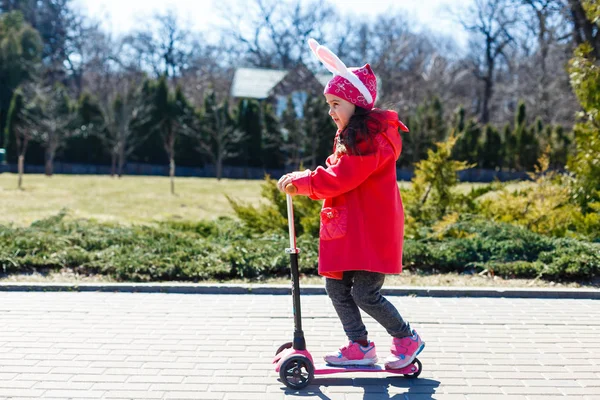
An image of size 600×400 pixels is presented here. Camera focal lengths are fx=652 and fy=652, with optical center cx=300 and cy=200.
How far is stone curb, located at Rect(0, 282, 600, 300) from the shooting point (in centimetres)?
609

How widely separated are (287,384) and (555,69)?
154 ft

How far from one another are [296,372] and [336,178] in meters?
1.14

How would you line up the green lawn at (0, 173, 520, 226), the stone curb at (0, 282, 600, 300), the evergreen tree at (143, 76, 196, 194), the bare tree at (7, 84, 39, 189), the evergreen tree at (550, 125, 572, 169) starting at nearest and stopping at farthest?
the stone curb at (0, 282, 600, 300), the green lawn at (0, 173, 520, 226), the evergreen tree at (550, 125, 572, 169), the bare tree at (7, 84, 39, 189), the evergreen tree at (143, 76, 196, 194)

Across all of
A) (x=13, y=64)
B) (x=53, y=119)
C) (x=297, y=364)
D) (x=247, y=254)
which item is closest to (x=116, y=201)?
(x=247, y=254)

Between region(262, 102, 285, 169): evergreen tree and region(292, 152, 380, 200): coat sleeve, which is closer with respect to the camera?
region(292, 152, 380, 200): coat sleeve

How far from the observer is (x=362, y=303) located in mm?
3834

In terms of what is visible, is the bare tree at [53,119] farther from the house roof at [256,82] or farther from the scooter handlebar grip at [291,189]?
the scooter handlebar grip at [291,189]

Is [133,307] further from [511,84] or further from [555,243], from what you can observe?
[511,84]

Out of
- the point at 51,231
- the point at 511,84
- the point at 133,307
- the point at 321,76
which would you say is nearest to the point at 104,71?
the point at 321,76

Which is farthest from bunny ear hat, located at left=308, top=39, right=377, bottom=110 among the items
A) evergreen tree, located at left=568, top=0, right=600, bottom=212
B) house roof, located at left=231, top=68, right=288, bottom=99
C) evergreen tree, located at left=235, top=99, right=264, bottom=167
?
house roof, located at left=231, top=68, right=288, bottom=99

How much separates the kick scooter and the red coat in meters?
0.19

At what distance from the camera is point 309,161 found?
3259 centimetres

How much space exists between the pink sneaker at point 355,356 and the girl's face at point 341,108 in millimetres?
1334

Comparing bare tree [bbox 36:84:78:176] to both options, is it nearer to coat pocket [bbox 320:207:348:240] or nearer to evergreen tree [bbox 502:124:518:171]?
evergreen tree [bbox 502:124:518:171]
